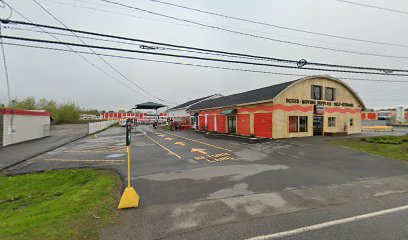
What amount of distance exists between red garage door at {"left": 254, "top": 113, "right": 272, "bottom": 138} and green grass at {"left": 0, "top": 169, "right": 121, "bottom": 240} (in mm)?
14640

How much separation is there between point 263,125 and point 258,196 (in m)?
14.1

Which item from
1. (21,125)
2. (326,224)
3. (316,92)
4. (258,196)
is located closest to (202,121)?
(316,92)

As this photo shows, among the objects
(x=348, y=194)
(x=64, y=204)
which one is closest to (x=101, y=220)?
(x=64, y=204)

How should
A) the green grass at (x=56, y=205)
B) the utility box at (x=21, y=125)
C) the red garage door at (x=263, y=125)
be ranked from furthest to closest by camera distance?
the red garage door at (x=263, y=125)
the utility box at (x=21, y=125)
the green grass at (x=56, y=205)

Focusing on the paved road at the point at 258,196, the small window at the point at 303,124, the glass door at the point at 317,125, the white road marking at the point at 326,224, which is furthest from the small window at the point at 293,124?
the white road marking at the point at 326,224

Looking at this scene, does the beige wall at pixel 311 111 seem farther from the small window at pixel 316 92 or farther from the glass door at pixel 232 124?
the glass door at pixel 232 124

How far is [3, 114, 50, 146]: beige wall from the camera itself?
56.0 ft

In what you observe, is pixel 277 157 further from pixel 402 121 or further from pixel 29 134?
pixel 402 121

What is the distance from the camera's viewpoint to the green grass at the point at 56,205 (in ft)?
12.8

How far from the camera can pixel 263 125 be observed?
19.0m

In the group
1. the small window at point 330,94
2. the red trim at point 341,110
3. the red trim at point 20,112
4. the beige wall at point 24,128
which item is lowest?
the beige wall at point 24,128

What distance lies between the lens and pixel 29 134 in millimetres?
21062

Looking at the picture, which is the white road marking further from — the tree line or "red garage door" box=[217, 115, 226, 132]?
the tree line

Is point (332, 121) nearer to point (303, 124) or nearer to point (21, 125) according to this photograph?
point (303, 124)
